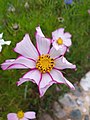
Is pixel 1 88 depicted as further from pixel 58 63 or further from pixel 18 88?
pixel 58 63

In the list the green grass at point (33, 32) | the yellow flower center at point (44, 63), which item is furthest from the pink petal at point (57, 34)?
the green grass at point (33, 32)

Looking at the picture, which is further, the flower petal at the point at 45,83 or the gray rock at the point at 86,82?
the gray rock at the point at 86,82

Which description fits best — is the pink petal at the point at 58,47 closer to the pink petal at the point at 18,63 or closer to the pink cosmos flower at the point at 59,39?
the pink cosmos flower at the point at 59,39

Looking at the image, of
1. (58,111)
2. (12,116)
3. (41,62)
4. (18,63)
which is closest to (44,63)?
(41,62)

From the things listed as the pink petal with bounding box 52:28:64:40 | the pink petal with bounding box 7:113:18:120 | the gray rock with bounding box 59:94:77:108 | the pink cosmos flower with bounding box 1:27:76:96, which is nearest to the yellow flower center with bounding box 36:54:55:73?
the pink cosmos flower with bounding box 1:27:76:96

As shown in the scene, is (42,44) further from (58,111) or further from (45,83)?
(58,111)

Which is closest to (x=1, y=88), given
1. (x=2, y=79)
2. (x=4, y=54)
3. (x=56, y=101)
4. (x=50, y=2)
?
(x=2, y=79)

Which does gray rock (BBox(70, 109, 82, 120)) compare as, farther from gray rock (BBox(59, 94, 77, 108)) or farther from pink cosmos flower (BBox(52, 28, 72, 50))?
pink cosmos flower (BBox(52, 28, 72, 50))
